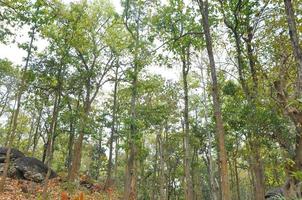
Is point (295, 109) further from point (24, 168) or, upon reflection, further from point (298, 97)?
point (24, 168)

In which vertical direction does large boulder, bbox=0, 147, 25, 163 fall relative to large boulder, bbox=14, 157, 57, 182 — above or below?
above

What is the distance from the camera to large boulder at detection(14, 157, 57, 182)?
1775cm

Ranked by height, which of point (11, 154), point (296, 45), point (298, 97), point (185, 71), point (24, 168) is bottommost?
point (24, 168)

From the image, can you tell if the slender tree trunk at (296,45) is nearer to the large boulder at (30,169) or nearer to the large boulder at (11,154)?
the large boulder at (30,169)

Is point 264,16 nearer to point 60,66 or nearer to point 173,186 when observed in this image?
point 60,66

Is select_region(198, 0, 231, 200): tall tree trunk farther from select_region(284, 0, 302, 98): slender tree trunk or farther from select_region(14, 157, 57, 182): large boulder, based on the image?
select_region(14, 157, 57, 182): large boulder

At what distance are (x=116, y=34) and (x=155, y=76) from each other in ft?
17.2

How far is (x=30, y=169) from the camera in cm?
1812

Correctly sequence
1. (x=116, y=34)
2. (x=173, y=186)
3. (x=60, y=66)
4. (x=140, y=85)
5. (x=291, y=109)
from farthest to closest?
1. (x=173, y=186)
2. (x=116, y=34)
3. (x=140, y=85)
4. (x=60, y=66)
5. (x=291, y=109)

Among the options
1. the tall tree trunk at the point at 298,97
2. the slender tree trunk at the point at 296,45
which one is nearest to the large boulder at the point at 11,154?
the tall tree trunk at the point at 298,97

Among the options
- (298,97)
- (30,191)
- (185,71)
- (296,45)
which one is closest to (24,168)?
(30,191)

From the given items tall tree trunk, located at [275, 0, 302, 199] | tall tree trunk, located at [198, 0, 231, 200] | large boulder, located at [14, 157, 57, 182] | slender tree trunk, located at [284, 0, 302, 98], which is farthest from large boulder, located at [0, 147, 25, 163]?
slender tree trunk, located at [284, 0, 302, 98]

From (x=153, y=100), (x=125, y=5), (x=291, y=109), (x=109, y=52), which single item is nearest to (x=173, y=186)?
(x=153, y=100)

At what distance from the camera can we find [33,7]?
1212cm
